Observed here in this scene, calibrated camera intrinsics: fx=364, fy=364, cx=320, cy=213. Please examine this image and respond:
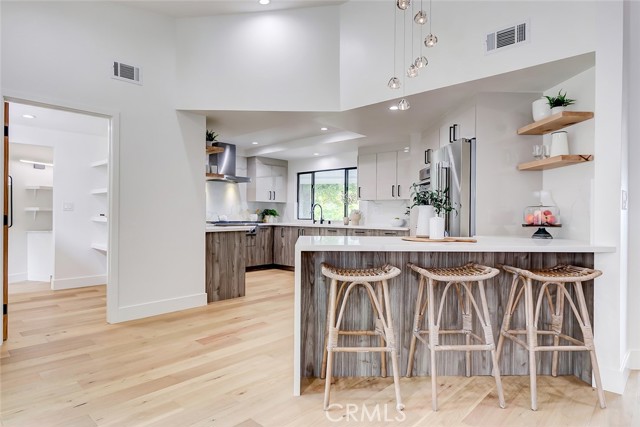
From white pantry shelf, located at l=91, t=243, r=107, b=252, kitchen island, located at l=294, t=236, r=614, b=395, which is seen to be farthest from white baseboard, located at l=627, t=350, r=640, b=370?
white pantry shelf, located at l=91, t=243, r=107, b=252

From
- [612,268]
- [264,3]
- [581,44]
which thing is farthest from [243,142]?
[612,268]

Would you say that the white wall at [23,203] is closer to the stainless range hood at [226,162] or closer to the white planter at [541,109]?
the stainless range hood at [226,162]

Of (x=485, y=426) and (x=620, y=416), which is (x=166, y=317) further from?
(x=620, y=416)

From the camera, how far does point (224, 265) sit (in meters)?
4.43

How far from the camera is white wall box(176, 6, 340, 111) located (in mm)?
3844

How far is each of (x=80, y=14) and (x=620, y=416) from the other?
16.0 feet

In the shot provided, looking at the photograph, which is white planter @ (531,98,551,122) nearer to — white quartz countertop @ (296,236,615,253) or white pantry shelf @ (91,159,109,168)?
white quartz countertop @ (296,236,615,253)

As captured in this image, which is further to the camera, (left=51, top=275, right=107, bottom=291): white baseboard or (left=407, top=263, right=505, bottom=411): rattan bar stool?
(left=51, top=275, right=107, bottom=291): white baseboard

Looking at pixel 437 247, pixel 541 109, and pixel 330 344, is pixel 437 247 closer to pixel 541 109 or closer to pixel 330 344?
pixel 330 344

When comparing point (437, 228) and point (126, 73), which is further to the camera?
point (126, 73)

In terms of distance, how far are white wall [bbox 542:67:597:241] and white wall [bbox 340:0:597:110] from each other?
453mm

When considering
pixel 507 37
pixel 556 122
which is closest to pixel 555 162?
pixel 556 122

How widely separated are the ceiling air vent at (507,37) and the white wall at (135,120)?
298 cm

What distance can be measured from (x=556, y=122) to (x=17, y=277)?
7.11 meters
